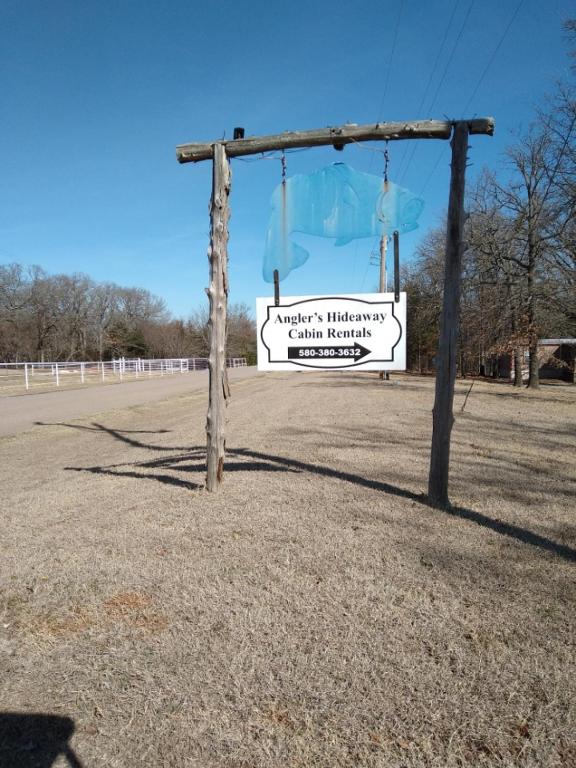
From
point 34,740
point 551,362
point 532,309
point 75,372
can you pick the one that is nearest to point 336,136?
point 34,740

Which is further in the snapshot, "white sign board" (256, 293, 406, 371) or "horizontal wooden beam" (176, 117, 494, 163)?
"white sign board" (256, 293, 406, 371)

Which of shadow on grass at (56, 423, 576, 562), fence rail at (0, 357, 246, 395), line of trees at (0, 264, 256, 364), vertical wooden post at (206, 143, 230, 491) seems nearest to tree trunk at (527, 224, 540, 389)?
shadow on grass at (56, 423, 576, 562)

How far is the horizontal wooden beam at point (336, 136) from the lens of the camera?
4.34m

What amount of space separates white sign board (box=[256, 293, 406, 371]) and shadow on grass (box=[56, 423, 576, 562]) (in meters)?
1.40

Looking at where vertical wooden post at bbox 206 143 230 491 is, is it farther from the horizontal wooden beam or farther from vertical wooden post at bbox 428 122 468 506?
vertical wooden post at bbox 428 122 468 506

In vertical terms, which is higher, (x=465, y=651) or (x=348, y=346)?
(x=348, y=346)

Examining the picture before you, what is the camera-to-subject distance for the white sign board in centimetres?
467

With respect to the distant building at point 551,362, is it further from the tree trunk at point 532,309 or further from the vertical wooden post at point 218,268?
the vertical wooden post at point 218,268

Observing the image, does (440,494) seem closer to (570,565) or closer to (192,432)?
(570,565)

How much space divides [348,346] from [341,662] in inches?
121

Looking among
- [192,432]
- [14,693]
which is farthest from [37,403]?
[14,693]

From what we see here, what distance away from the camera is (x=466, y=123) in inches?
169

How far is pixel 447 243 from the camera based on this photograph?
171 inches

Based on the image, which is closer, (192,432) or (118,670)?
(118,670)
